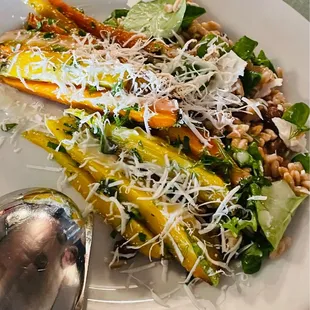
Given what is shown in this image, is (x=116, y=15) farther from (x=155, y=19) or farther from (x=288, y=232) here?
(x=288, y=232)

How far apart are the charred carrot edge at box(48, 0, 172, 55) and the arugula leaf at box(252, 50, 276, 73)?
29 centimetres

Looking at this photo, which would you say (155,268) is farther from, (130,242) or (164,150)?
(164,150)

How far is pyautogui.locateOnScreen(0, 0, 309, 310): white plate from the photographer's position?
1392 mm

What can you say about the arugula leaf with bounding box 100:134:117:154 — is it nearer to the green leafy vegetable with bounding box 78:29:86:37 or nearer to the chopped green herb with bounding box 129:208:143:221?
the chopped green herb with bounding box 129:208:143:221

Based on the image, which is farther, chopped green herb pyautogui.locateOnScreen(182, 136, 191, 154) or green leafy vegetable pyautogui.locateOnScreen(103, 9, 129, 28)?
green leafy vegetable pyautogui.locateOnScreen(103, 9, 129, 28)

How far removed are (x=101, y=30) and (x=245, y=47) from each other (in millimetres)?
468

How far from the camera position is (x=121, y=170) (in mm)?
1507

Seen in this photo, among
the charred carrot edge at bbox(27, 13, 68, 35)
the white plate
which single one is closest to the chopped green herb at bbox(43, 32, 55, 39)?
the charred carrot edge at bbox(27, 13, 68, 35)

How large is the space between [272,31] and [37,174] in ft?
3.03

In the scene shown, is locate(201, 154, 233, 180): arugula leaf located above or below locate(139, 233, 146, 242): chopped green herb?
above

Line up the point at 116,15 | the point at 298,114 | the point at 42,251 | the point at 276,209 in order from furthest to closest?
→ 1. the point at 116,15
2. the point at 298,114
3. the point at 276,209
4. the point at 42,251

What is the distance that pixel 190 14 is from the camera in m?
1.87

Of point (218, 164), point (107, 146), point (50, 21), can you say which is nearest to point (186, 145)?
point (218, 164)

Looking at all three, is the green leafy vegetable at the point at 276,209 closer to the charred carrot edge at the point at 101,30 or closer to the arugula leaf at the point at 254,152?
the arugula leaf at the point at 254,152
